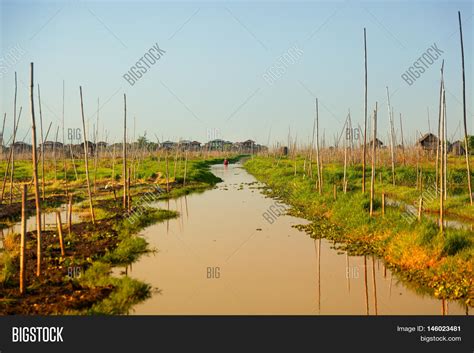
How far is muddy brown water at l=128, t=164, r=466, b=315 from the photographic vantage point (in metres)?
7.71

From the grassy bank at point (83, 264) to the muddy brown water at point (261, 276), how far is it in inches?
18.7

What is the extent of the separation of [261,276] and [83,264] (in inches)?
156

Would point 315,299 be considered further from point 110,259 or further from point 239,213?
point 239,213

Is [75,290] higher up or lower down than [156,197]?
lower down

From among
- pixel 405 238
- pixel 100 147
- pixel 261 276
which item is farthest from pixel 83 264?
pixel 100 147

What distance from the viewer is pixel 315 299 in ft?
26.8

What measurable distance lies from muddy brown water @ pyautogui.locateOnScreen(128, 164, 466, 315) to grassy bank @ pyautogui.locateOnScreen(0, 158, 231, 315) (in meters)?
0.47

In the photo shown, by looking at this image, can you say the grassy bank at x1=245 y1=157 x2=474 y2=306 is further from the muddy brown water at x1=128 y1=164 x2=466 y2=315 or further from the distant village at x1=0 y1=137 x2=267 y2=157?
the distant village at x1=0 y1=137 x2=267 y2=157

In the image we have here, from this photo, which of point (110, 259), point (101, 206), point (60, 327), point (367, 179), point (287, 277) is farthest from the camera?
point (367, 179)

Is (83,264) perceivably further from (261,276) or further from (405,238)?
(405,238)

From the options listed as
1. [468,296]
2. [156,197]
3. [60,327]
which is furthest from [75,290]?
[156,197]

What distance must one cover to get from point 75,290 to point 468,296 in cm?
713

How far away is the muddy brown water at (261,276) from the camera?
771cm

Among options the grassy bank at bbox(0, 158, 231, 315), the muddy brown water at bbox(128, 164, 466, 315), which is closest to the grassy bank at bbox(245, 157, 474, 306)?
the muddy brown water at bbox(128, 164, 466, 315)
